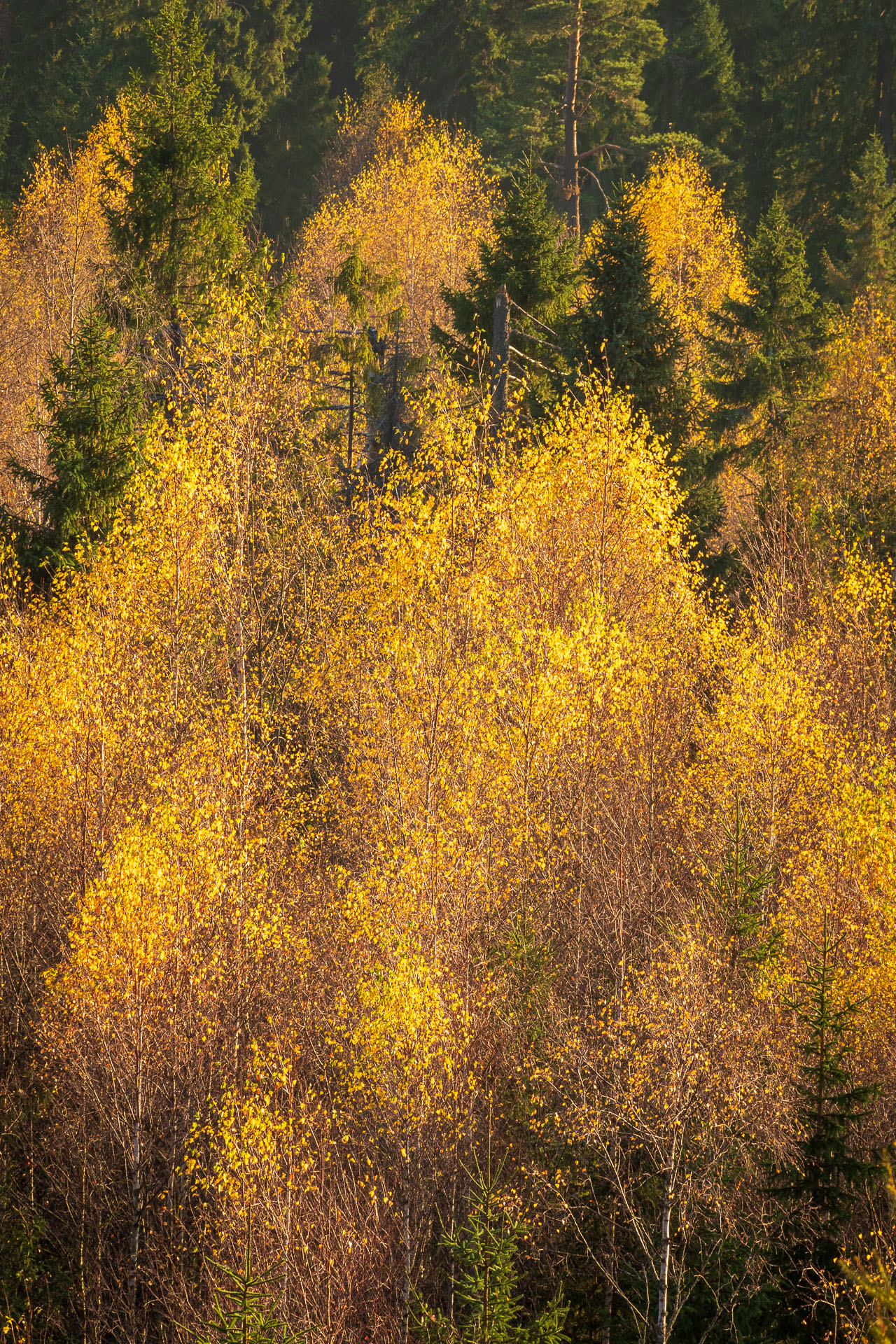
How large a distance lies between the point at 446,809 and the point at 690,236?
27.9m

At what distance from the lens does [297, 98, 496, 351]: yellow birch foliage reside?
1473 inches

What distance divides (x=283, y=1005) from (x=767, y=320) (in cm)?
1827

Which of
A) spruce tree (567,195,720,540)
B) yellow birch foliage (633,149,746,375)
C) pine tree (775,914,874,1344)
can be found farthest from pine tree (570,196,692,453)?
yellow birch foliage (633,149,746,375)

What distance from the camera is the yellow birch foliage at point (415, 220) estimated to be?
37406 mm

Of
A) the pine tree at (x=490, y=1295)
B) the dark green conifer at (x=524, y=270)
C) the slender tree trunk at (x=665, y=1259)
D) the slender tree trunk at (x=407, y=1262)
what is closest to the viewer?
the pine tree at (x=490, y=1295)

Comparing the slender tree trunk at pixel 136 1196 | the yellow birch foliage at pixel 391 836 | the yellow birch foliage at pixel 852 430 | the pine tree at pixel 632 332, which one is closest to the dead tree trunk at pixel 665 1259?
the yellow birch foliage at pixel 391 836

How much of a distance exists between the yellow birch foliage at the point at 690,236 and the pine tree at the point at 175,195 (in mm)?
16143

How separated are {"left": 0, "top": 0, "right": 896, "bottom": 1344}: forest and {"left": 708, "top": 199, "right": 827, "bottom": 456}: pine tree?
0.36 ft

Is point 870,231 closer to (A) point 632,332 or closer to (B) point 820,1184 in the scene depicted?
(A) point 632,332

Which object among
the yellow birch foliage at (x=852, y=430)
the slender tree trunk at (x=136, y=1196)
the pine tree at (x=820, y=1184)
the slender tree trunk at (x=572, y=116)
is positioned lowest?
the slender tree trunk at (x=136, y=1196)

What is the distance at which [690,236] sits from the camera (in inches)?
1470

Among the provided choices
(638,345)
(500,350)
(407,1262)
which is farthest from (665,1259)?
(500,350)

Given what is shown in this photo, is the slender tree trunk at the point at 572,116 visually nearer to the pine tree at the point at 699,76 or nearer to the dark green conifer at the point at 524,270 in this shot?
the pine tree at the point at 699,76

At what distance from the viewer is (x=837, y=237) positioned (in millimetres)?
35156
